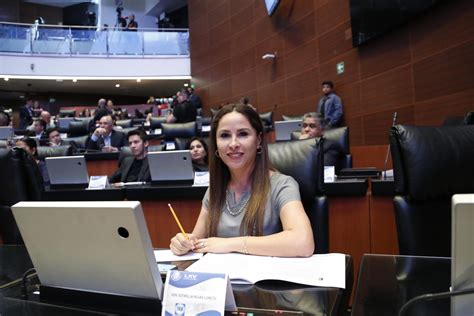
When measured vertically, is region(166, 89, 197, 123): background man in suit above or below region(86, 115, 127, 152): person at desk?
above

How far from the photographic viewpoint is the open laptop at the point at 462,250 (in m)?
0.54

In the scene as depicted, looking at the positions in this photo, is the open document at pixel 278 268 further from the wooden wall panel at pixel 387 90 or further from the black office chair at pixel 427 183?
the wooden wall panel at pixel 387 90

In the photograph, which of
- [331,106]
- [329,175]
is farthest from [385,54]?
[329,175]

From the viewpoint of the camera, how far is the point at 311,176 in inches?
57.2

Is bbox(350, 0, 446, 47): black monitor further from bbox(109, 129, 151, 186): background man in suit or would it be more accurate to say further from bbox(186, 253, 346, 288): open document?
bbox(186, 253, 346, 288): open document

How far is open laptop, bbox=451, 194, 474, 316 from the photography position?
0.54m

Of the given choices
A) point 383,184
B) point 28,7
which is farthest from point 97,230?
point 28,7

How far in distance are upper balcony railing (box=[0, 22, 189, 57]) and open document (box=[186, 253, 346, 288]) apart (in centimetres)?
1121

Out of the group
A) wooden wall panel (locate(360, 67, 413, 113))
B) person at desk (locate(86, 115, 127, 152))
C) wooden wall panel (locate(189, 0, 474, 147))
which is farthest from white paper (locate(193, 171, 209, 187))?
person at desk (locate(86, 115, 127, 152))

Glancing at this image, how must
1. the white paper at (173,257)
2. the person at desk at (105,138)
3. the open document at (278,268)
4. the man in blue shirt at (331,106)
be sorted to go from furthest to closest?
the man in blue shirt at (331,106) < the person at desk at (105,138) < the white paper at (173,257) < the open document at (278,268)

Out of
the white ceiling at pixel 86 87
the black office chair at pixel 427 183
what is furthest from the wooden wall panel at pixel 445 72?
the white ceiling at pixel 86 87

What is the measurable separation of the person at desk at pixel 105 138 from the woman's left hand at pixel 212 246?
14.5ft

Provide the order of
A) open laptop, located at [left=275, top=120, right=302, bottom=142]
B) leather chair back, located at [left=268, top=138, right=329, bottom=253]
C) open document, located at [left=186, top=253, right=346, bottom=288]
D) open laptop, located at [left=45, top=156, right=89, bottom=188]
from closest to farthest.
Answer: open document, located at [left=186, top=253, right=346, bottom=288] → leather chair back, located at [left=268, top=138, right=329, bottom=253] → open laptop, located at [left=45, top=156, right=89, bottom=188] → open laptop, located at [left=275, top=120, right=302, bottom=142]

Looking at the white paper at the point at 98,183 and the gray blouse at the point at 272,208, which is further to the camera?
the white paper at the point at 98,183
